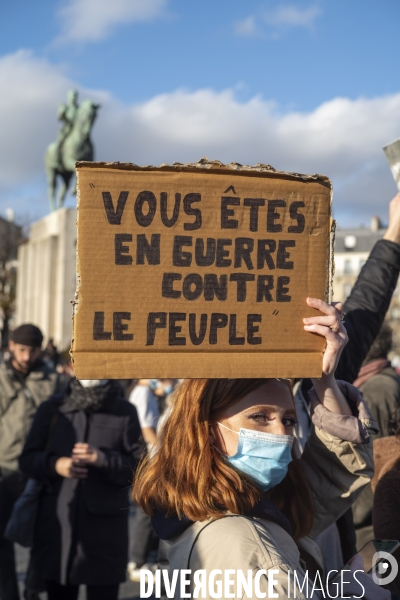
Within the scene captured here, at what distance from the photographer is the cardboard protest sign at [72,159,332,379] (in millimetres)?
1952

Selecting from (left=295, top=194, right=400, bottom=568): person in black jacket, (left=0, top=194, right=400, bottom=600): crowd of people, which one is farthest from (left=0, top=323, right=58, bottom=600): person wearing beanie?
(left=295, top=194, right=400, bottom=568): person in black jacket

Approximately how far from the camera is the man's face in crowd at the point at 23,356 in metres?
5.92

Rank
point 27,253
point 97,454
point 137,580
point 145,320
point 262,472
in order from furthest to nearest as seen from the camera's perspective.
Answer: point 27,253, point 137,580, point 97,454, point 262,472, point 145,320

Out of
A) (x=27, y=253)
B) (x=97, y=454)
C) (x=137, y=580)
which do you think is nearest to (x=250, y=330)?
(x=97, y=454)

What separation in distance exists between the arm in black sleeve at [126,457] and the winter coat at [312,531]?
6.02ft

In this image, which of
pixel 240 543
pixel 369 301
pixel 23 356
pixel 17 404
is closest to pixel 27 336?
pixel 23 356

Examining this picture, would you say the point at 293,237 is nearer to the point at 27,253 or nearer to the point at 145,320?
the point at 145,320

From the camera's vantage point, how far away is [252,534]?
6.02ft

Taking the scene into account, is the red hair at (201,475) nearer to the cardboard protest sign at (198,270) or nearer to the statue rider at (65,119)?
the cardboard protest sign at (198,270)

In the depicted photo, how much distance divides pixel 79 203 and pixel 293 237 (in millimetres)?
518

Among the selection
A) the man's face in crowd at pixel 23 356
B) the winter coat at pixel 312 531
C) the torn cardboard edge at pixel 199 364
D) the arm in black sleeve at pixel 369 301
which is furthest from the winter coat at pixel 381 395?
the torn cardboard edge at pixel 199 364

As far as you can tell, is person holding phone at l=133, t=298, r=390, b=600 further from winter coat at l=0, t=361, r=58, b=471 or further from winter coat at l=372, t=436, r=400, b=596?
winter coat at l=0, t=361, r=58, b=471

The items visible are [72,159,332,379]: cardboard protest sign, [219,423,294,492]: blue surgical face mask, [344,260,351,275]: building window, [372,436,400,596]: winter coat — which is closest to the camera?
[72,159,332,379]: cardboard protest sign

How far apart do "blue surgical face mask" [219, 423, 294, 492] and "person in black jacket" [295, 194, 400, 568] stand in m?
0.83
